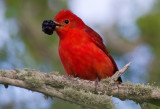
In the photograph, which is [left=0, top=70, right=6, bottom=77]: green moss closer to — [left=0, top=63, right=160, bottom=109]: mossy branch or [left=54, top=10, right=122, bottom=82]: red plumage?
[left=0, top=63, right=160, bottom=109]: mossy branch

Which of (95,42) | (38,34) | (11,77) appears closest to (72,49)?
(95,42)

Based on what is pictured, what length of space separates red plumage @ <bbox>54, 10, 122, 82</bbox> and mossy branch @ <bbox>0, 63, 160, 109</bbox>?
2.21 ft

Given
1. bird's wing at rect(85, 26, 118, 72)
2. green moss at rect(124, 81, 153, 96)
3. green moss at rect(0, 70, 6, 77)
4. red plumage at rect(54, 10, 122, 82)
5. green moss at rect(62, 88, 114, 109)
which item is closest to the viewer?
green moss at rect(62, 88, 114, 109)

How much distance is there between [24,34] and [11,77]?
4.00 m

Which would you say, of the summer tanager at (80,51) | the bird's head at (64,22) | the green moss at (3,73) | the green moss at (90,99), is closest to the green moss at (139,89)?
the green moss at (90,99)

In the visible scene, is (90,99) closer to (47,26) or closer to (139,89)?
(139,89)

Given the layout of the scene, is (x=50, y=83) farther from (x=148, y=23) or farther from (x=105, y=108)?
(x=148, y=23)

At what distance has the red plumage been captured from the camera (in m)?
5.60

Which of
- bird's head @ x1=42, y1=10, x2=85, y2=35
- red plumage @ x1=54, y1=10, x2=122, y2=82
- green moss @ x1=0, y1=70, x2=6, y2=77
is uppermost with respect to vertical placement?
bird's head @ x1=42, y1=10, x2=85, y2=35

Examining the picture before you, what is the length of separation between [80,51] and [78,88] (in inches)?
40.6

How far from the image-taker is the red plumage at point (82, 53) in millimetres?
5602

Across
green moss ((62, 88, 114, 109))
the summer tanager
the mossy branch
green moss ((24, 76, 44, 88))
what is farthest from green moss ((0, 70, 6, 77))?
the summer tanager

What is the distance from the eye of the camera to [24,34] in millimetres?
8188

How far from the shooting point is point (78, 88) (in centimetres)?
476
